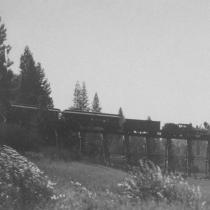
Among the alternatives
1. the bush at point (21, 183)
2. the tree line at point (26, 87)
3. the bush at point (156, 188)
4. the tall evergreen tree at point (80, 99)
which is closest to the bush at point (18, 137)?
the tree line at point (26, 87)

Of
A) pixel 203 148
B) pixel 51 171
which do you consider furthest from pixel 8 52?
pixel 203 148

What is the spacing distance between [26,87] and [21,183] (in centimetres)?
5307

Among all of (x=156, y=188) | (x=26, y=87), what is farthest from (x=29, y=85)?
(x=156, y=188)

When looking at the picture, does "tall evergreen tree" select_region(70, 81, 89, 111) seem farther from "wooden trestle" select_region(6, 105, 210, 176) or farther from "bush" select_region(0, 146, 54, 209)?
"bush" select_region(0, 146, 54, 209)

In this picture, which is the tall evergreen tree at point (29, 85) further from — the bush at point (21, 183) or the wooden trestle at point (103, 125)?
the bush at point (21, 183)

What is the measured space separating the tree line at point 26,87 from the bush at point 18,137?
4.09 m

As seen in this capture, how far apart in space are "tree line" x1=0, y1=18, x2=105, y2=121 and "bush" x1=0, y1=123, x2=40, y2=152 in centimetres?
409

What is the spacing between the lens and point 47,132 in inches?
1629

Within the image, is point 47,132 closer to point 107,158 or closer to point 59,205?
point 107,158

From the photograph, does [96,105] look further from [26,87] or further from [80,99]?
[26,87]

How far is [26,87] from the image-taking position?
6419 cm

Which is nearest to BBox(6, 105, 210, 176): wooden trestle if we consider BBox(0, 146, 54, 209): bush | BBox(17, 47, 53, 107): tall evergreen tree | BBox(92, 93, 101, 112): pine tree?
BBox(17, 47, 53, 107): tall evergreen tree

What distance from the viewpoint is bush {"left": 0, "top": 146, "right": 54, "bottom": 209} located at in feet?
38.5

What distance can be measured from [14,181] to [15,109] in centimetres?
3040
